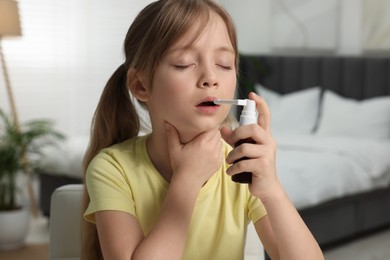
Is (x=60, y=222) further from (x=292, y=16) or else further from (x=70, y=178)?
(x=292, y=16)

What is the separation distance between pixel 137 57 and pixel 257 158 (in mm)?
327

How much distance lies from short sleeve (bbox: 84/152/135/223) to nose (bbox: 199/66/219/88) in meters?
0.24

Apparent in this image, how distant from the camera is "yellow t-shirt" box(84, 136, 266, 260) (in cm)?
135

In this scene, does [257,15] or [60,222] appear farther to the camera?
[257,15]

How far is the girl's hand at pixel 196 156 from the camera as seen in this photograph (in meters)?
1.29

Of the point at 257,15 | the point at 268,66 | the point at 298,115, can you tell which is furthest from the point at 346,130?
the point at 257,15

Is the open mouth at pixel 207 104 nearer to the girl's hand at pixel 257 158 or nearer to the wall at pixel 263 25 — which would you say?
the girl's hand at pixel 257 158

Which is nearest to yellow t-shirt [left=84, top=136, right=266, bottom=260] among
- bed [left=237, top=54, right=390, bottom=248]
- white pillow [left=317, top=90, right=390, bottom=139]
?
bed [left=237, top=54, right=390, bottom=248]

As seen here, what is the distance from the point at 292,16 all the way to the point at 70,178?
2.46 meters

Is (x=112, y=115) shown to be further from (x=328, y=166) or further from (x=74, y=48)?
(x=74, y=48)

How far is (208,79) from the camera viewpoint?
125cm

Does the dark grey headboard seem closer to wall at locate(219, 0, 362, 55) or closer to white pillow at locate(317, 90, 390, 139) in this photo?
white pillow at locate(317, 90, 390, 139)

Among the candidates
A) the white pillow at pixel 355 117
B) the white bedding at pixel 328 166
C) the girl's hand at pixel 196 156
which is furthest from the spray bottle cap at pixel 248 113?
the white pillow at pixel 355 117

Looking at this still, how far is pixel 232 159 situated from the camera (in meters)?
1.17
